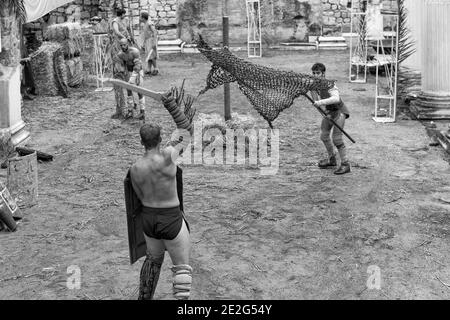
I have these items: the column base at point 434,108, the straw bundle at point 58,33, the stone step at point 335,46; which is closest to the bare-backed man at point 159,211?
the column base at point 434,108

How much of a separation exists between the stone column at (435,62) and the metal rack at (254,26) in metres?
8.35

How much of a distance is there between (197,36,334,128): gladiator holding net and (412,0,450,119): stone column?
15.3 feet

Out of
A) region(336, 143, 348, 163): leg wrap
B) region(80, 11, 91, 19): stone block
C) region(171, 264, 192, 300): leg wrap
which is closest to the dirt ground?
region(336, 143, 348, 163): leg wrap

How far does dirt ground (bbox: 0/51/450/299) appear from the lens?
19.7ft

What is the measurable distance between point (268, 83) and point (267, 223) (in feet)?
5.82

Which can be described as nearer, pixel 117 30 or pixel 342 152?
pixel 342 152

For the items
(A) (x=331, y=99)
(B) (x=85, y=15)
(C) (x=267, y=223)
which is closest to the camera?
(C) (x=267, y=223)

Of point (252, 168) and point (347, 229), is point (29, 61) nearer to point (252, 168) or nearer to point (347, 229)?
point (252, 168)

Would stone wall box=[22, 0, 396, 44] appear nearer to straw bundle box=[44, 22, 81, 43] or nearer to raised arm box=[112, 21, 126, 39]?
straw bundle box=[44, 22, 81, 43]

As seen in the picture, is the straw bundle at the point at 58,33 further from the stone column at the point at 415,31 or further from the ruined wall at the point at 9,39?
the stone column at the point at 415,31

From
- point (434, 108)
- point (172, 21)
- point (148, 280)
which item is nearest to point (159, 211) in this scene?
point (148, 280)

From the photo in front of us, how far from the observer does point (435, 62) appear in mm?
12344

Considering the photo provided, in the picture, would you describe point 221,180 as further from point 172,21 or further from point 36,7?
point 172,21
